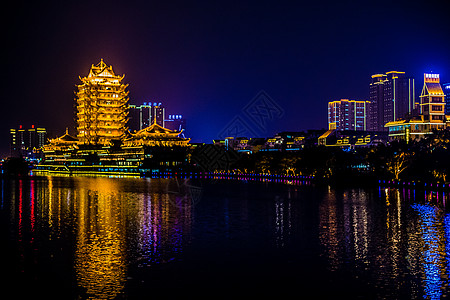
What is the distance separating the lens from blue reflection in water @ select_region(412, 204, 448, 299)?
19.5 meters

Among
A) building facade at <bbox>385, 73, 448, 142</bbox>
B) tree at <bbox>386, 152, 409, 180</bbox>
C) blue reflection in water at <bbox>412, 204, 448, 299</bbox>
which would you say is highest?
building facade at <bbox>385, 73, 448, 142</bbox>

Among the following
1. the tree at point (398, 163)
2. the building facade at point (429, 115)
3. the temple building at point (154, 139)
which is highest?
the building facade at point (429, 115)

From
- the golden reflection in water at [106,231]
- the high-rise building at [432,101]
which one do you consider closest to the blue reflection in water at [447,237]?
the golden reflection in water at [106,231]

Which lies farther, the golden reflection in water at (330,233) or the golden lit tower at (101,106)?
the golden lit tower at (101,106)

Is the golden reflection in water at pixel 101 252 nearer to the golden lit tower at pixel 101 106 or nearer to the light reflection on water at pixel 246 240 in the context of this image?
the light reflection on water at pixel 246 240

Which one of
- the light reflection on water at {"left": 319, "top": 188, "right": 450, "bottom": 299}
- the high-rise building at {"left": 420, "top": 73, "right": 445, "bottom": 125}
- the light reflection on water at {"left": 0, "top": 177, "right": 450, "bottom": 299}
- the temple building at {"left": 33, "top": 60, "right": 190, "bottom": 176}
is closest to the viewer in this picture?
the light reflection on water at {"left": 319, "top": 188, "right": 450, "bottom": 299}

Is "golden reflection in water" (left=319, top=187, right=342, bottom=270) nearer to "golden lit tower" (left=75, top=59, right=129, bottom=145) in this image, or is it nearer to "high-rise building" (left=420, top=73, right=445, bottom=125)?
"golden lit tower" (left=75, top=59, right=129, bottom=145)

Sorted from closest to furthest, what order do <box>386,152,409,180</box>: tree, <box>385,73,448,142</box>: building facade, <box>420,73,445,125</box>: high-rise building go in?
1. <box>386,152,409,180</box>: tree
2. <box>385,73,448,142</box>: building facade
3. <box>420,73,445,125</box>: high-rise building

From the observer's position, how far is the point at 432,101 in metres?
138

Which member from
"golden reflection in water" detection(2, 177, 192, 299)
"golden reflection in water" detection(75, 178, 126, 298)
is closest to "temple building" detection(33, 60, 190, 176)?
"golden reflection in water" detection(2, 177, 192, 299)

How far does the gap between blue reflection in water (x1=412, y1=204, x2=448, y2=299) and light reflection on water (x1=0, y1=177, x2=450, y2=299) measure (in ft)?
0.13

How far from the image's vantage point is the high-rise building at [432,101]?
137375mm

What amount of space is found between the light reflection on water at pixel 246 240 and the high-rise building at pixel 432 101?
3657 inches

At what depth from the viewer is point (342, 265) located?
2323cm
